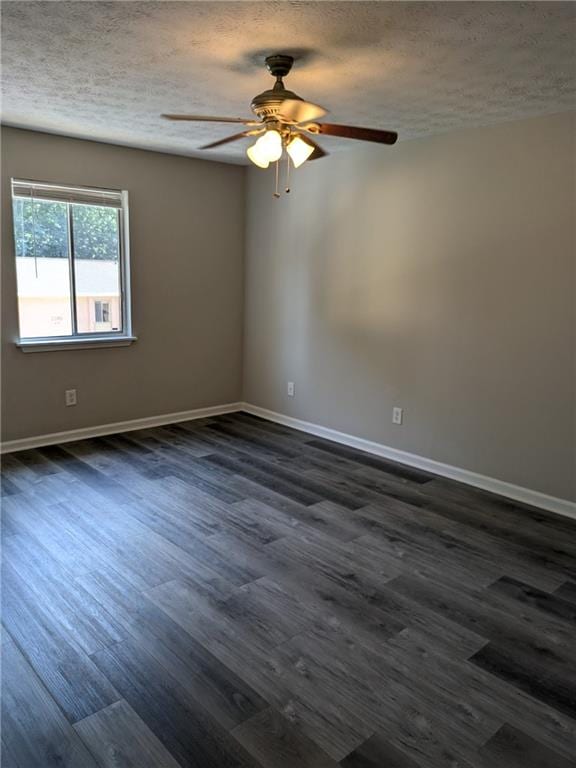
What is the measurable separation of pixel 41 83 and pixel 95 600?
8.57 feet

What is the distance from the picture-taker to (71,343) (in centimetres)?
434

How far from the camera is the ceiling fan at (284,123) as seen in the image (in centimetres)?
229

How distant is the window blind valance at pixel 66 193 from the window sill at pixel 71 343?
1072mm

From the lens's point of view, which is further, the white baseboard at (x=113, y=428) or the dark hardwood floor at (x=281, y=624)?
the white baseboard at (x=113, y=428)

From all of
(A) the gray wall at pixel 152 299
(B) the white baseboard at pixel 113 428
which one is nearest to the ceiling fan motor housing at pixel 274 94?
(A) the gray wall at pixel 152 299

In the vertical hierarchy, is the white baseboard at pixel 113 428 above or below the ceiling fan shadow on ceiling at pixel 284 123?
below

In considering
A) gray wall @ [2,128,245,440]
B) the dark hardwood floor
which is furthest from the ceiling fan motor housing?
gray wall @ [2,128,245,440]

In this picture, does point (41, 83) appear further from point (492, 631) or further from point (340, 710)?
point (492, 631)

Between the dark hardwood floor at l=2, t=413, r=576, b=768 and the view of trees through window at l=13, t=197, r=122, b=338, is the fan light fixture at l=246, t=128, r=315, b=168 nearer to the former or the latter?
the dark hardwood floor at l=2, t=413, r=576, b=768

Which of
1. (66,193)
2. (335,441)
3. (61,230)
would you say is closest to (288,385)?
(335,441)

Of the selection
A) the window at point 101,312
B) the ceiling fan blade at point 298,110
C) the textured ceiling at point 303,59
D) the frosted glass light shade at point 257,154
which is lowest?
the window at point 101,312

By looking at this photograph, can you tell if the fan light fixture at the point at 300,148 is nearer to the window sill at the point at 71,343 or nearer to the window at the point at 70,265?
the window at the point at 70,265

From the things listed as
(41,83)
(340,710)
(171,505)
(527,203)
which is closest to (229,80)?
(41,83)

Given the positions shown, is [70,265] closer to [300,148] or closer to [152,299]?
[152,299]
